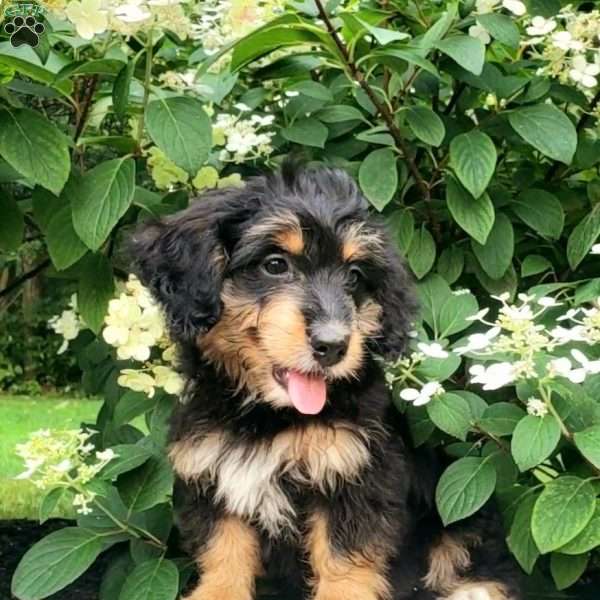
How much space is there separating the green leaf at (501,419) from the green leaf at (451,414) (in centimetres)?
5

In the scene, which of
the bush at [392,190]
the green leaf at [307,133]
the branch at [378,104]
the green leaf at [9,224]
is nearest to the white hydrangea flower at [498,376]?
the bush at [392,190]

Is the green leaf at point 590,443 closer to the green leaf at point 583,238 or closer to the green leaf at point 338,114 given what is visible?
the green leaf at point 583,238

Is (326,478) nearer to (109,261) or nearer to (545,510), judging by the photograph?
(545,510)

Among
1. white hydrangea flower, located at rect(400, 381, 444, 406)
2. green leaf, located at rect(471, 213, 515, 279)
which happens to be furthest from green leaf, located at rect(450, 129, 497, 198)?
white hydrangea flower, located at rect(400, 381, 444, 406)

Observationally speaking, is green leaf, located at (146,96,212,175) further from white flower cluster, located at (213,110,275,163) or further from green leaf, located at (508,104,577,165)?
green leaf, located at (508,104,577,165)

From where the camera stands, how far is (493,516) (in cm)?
348

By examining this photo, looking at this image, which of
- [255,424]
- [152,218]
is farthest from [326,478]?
[152,218]

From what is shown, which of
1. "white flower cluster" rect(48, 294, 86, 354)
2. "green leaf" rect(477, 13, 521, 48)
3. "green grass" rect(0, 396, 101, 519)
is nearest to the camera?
"green leaf" rect(477, 13, 521, 48)

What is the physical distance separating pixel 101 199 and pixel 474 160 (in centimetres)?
111

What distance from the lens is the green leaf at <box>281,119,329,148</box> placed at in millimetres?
3492

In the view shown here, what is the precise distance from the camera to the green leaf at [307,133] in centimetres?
349

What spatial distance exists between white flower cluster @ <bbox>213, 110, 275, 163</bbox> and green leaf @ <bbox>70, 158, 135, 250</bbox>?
0.39 meters

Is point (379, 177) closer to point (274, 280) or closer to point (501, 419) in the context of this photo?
point (274, 280)

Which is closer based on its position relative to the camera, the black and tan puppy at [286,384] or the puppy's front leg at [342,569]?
the black and tan puppy at [286,384]
